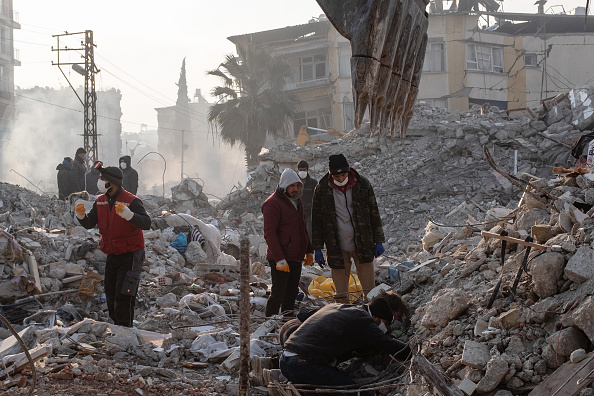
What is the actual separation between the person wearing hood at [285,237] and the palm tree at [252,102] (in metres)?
22.9

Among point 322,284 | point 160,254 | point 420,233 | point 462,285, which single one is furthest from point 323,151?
point 462,285

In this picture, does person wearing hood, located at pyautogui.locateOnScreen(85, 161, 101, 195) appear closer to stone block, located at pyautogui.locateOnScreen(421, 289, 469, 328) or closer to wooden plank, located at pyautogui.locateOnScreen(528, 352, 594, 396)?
stone block, located at pyautogui.locateOnScreen(421, 289, 469, 328)

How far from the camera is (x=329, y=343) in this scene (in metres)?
4.67

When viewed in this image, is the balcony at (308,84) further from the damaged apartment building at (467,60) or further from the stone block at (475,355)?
the stone block at (475,355)

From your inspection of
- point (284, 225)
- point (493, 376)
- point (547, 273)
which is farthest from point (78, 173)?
point (493, 376)

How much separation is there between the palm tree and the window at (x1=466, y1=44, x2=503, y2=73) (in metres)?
8.79

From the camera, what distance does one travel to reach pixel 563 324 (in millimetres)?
4180

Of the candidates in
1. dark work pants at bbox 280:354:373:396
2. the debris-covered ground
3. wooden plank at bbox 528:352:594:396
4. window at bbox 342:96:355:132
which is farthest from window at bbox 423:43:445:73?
wooden plank at bbox 528:352:594:396

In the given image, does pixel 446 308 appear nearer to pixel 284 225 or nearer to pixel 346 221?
pixel 346 221

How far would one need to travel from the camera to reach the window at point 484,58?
1277 inches

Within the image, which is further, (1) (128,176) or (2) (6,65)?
(2) (6,65)

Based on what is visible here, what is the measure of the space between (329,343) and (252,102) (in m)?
25.7

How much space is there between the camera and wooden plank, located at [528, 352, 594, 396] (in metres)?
3.67

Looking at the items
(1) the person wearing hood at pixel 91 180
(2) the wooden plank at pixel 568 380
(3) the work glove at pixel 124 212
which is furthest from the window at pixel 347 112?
(2) the wooden plank at pixel 568 380
